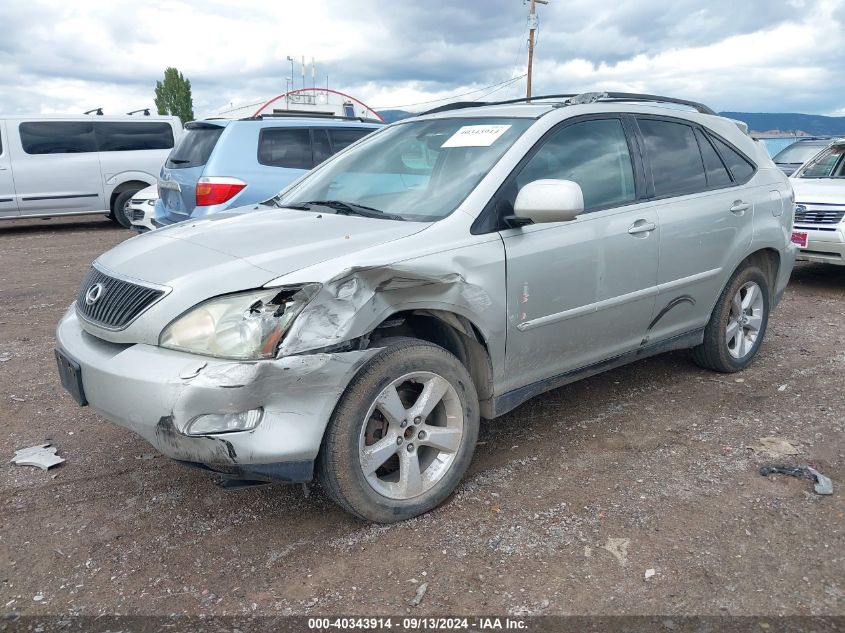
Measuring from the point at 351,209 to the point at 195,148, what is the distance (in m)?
4.87

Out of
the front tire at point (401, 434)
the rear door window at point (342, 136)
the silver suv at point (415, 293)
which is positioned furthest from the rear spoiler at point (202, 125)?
the front tire at point (401, 434)

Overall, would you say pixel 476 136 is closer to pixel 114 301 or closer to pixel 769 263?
pixel 114 301

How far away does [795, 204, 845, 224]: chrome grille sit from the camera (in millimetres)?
7266

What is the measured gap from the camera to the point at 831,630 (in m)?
2.27

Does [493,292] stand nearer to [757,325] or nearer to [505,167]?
[505,167]

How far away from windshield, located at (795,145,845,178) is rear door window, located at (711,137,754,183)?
14.8 feet

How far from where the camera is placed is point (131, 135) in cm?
1313

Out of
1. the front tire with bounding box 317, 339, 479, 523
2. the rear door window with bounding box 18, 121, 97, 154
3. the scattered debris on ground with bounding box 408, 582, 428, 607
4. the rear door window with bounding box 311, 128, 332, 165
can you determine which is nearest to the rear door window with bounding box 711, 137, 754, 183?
the front tire with bounding box 317, 339, 479, 523

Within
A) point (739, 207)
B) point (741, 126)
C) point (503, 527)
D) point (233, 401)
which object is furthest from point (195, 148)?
point (503, 527)

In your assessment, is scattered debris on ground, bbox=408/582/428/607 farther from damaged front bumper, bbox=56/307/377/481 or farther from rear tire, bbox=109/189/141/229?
rear tire, bbox=109/189/141/229

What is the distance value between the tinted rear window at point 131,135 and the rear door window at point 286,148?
21.6 feet

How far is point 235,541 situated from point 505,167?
6.56 feet

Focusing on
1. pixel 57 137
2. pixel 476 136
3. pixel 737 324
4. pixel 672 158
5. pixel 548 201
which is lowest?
pixel 737 324

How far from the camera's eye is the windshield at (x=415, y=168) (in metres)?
3.27
